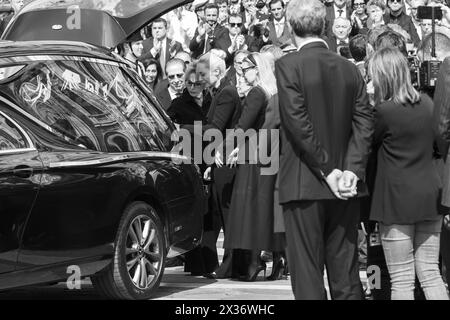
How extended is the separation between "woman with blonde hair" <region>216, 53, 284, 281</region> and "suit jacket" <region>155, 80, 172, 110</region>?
222 centimetres

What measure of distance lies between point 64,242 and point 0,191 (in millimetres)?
817

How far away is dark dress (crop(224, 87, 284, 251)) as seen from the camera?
452 inches

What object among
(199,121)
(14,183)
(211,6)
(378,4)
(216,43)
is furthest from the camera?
(211,6)

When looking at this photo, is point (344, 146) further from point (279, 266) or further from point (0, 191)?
point (279, 266)

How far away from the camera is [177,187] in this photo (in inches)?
441

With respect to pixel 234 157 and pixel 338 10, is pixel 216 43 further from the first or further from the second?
pixel 234 157

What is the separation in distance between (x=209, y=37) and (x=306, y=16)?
45.2ft

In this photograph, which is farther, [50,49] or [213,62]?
[213,62]

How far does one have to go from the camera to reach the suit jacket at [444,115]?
8641mm

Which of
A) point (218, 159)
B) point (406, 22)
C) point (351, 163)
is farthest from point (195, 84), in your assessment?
point (406, 22)

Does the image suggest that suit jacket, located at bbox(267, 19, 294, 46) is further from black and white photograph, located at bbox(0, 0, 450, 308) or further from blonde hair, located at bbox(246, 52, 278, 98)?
blonde hair, located at bbox(246, 52, 278, 98)

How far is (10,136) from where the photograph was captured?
9.38 metres

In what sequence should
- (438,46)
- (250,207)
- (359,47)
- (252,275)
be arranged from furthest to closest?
(359,47), (252,275), (250,207), (438,46)

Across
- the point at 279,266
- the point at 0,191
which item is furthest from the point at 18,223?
the point at 279,266
